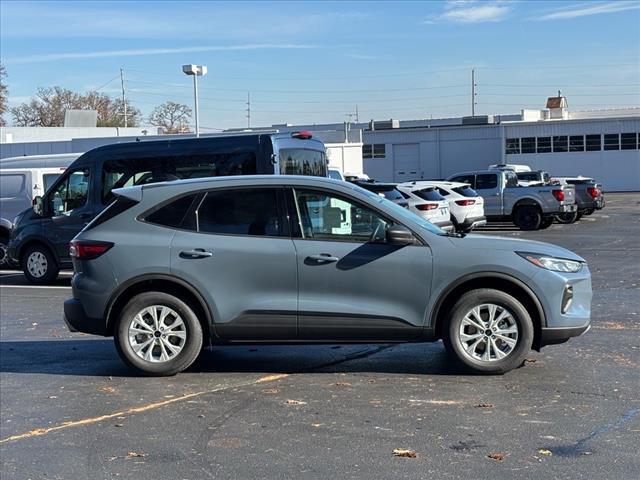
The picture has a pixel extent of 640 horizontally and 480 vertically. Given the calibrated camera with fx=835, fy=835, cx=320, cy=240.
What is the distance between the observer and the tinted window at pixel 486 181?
1049 inches

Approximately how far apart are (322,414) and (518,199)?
21085mm

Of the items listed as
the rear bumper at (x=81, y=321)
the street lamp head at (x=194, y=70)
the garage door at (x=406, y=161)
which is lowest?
the rear bumper at (x=81, y=321)

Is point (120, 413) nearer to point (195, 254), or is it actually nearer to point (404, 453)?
point (195, 254)

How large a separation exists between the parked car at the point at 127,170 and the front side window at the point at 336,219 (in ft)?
15.1

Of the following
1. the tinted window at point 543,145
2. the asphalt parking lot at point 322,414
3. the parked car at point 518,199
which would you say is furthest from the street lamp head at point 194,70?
the tinted window at point 543,145

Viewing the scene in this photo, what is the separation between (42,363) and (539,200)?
65.5 feet

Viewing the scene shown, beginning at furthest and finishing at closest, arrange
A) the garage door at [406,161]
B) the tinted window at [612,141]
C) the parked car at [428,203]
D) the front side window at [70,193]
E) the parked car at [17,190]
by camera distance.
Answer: the garage door at [406,161], the tinted window at [612,141], the parked car at [428,203], the parked car at [17,190], the front side window at [70,193]

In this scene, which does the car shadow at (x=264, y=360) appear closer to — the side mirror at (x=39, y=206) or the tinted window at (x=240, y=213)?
the tinted window at (x=240, y=213)

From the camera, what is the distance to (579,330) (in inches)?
282

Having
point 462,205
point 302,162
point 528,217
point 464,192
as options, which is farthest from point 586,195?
A: point 302,162

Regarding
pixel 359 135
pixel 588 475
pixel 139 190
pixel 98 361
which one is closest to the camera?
pixel 588 475

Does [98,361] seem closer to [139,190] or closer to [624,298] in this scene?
[139,190]

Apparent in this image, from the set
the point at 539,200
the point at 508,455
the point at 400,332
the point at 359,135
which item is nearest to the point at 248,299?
the point at 400,332

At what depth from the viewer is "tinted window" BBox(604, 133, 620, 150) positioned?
46.8 m
